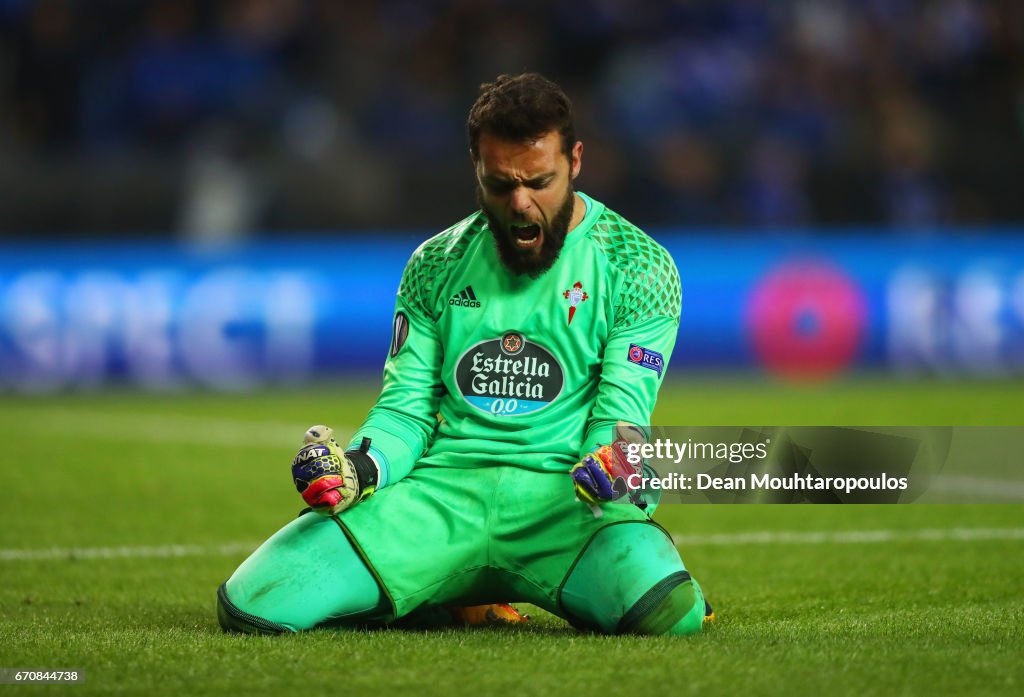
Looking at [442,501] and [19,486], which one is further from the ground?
[442,501]

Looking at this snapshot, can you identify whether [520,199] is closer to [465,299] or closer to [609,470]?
[465,299]

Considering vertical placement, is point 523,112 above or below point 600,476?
above

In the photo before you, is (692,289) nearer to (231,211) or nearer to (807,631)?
(231,211)

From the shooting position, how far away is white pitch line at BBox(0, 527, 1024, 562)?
6.18 metres

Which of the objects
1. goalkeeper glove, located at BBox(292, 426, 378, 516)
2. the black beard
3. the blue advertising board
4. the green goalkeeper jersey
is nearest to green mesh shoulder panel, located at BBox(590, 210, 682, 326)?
the green goalkeeper jersey

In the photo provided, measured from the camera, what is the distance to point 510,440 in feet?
14.7

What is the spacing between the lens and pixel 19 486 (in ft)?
26.9

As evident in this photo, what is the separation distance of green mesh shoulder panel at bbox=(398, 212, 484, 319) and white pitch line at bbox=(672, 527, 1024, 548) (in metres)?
2.26

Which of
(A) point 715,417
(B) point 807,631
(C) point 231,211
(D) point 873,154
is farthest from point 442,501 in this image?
(D) point 873,154

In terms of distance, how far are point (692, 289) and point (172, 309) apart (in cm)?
466

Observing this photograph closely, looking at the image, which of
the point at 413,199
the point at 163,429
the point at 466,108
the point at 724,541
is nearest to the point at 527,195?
the point at 724,541

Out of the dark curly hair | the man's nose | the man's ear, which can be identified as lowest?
the man's nose

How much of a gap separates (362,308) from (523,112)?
9.63 m

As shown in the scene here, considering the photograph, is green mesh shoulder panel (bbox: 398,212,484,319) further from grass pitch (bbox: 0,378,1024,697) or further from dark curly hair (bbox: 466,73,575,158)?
grass pitch (bbox: 0,378,1024,697)
